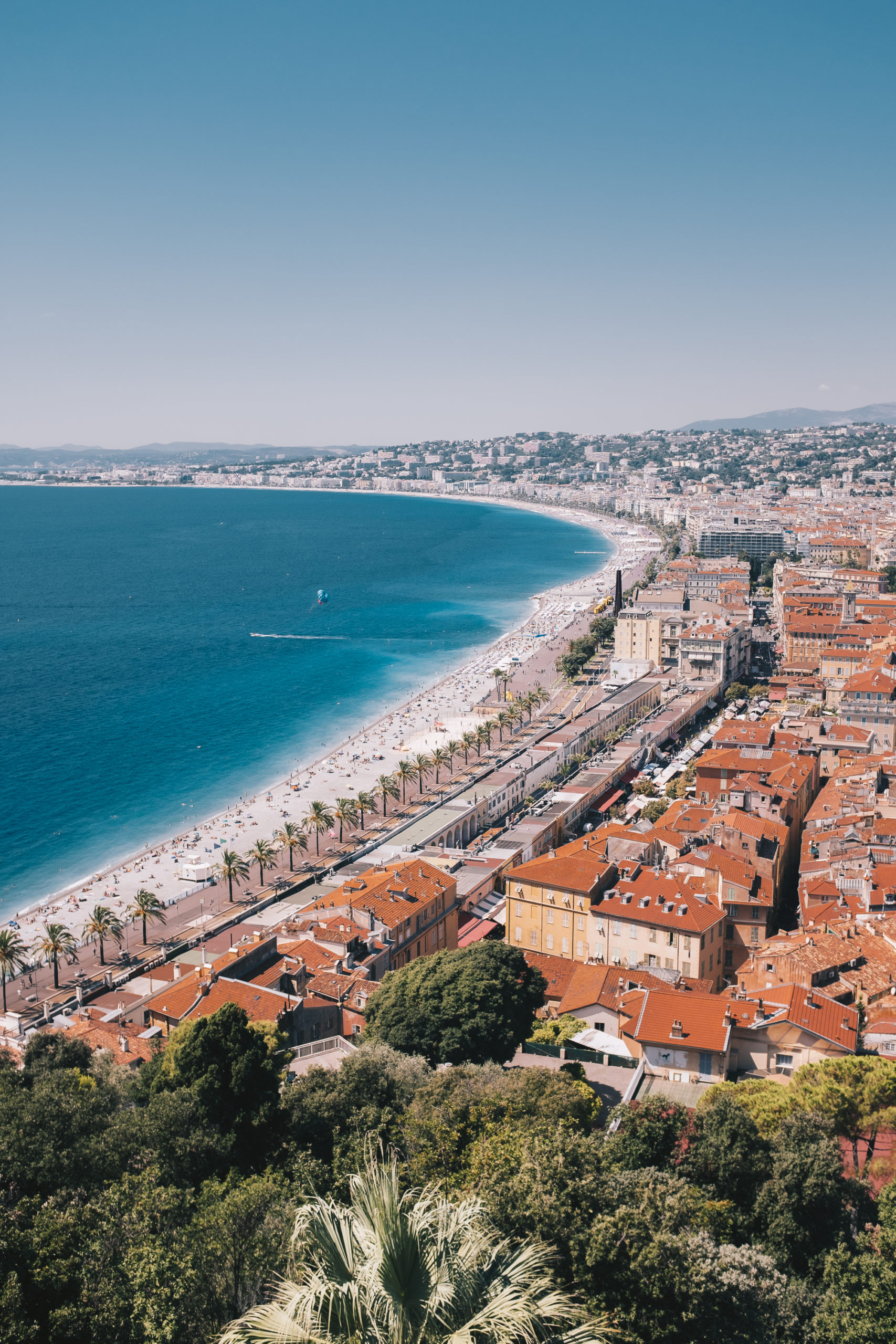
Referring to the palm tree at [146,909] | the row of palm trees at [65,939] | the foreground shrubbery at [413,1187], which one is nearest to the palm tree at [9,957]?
the row of palm trees at [65,939]

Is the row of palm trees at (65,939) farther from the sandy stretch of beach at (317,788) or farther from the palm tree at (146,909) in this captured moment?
the sandy stretch of beach at (317,788)

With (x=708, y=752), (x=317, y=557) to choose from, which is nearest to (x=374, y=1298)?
(x=708, y=752)

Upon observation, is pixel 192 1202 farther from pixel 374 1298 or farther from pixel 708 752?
pixel 708 752

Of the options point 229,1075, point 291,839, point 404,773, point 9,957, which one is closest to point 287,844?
point 291,839

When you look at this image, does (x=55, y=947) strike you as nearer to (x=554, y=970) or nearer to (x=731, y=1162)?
(x=554, y=970)

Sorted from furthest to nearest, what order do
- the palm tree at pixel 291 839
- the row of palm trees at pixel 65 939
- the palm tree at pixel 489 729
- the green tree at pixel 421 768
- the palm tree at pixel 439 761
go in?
the palm tree at pixel 489 729 → the palm tree at pixel 439 761 → the green tree at pixel 421 768 → the palm tree at pixel 291 839 → the row of palm trees at pixel 65 939
